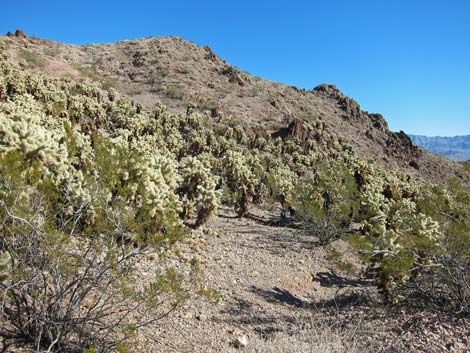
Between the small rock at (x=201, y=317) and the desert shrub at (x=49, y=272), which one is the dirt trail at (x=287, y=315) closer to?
the small rock at (x=201, y=317)

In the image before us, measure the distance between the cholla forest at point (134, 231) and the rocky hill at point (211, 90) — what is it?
1764cm

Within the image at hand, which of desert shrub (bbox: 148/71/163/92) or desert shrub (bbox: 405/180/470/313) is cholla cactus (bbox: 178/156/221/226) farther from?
desert shrub (bbox: 148/71/163/92)

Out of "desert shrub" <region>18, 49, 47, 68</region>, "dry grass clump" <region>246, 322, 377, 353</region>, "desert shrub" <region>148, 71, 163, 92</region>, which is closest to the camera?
"dry grass clump" <region>246, 322, 377, 353</region>

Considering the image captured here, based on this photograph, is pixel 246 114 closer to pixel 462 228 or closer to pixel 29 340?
pixel 462 228

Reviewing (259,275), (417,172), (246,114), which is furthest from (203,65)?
(259,275)

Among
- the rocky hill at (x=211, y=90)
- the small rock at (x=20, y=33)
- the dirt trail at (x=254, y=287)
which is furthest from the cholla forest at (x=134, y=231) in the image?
the small rock at (x=20, y=33)

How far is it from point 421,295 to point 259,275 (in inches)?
148

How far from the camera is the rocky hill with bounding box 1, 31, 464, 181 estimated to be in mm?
37288

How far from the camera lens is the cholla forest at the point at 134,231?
4016 mm

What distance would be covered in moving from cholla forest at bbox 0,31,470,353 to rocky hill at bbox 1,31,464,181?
17.6 meters

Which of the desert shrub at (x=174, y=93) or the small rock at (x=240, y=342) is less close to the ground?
the desert shrub at (x=174, y=93)

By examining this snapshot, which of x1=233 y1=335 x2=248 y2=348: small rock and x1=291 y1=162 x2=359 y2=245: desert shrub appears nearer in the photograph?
x1=233 y1=335 x2=248 y2=348: small rock

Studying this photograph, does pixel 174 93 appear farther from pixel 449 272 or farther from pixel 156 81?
pixel 449 272

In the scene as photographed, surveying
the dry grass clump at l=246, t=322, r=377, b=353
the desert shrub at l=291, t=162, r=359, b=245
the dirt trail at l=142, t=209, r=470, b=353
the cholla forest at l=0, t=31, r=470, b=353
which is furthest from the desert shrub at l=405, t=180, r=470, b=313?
the desert shrub at l=291, t=162, r=359, b=245
